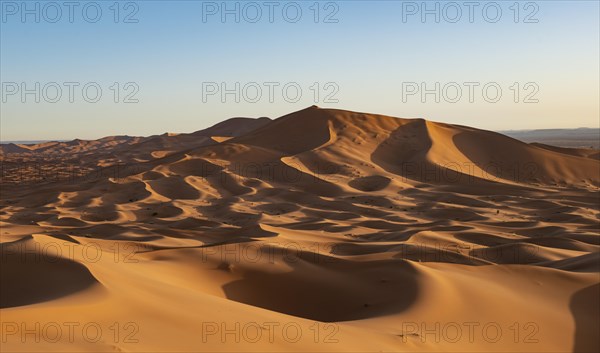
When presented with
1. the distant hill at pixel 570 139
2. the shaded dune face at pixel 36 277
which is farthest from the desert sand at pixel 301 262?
the distant hill at pixel 570 139

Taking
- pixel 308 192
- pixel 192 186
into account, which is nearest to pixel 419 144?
pixel 308 192

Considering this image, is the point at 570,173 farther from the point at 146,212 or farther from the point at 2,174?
the point at 2,174

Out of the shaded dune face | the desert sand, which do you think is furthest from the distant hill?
the shaded dune face

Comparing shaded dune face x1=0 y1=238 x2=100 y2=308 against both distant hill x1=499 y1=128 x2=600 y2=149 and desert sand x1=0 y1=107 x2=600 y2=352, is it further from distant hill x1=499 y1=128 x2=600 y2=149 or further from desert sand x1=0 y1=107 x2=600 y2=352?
distant hill x1=499 y1=128 x2=600 y2=149

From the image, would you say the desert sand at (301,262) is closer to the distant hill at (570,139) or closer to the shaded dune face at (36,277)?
the shaded dune face at (36,277)

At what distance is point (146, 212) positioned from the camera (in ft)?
37.0

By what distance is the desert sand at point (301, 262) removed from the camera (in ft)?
11.0

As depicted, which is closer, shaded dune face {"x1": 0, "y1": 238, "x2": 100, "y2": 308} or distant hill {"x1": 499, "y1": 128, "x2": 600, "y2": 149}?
shaded dune face {"x1": 0, "y1": 238, "x2": 100, "y2": 308}

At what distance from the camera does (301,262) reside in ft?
18.9

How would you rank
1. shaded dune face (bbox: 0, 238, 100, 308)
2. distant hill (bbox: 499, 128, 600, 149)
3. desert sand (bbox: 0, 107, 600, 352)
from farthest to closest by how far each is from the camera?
distant hill (bbox: 499, 128, 600, 149) < shaded dune face (bbox: 0, 238, 100, 308) < desert sand (bbox: 0, 107, 600, 352)

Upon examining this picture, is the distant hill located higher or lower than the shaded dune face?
higher

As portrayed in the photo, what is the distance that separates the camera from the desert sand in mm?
3344

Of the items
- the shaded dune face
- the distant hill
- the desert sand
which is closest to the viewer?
the desert sand

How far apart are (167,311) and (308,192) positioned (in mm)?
10426
